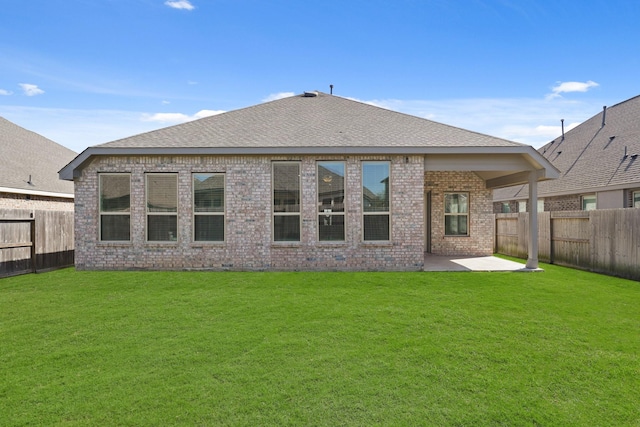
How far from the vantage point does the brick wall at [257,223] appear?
31.4 ft

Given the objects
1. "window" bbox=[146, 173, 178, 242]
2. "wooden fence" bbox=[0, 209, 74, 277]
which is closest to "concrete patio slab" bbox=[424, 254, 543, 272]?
"window" bbox=[146, 173, 178, 242]

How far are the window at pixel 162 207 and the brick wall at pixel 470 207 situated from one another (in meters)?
8.41

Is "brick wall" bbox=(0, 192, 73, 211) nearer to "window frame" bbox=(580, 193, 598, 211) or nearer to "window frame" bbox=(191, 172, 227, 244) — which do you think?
"window frame" bbox=(191, 172, 227, 244)

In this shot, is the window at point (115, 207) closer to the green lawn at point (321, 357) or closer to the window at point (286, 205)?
the green lawn at point (321, 357)

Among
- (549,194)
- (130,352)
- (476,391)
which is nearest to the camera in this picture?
(476,391)

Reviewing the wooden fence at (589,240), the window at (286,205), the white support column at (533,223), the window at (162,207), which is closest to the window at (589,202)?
the wooden fence at (589,240)

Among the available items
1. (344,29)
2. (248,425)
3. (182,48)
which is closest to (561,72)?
(344,29)

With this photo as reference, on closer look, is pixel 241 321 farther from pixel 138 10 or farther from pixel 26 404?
pixel 138 10

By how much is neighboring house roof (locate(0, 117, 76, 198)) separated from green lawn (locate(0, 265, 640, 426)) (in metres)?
9.23

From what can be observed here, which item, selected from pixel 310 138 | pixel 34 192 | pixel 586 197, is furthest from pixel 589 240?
pixel 34 192

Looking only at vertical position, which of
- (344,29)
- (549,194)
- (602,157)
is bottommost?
(549,194)

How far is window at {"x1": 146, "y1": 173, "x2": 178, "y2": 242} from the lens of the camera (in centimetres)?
976

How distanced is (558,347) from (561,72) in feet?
54.6

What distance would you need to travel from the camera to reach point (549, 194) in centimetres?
1719
